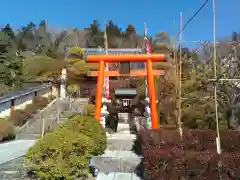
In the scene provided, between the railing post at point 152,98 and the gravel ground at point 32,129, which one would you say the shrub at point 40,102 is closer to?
the gravel ground at point 32,129

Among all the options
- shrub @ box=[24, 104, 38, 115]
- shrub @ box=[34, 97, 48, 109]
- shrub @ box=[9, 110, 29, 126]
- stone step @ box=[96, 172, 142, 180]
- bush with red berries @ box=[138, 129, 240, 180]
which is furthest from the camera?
shrub @ box=[34, 97, 48, 109]

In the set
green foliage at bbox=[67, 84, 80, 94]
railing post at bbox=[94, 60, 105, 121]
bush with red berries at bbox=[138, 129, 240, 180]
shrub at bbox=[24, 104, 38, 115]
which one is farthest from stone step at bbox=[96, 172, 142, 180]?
green foliage at bbox=[67, 84, 80, 94]

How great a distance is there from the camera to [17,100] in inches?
625

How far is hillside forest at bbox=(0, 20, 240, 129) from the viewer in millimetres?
10703

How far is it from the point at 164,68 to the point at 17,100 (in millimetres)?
11908

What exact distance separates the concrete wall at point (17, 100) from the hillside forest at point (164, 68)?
2.28 metres

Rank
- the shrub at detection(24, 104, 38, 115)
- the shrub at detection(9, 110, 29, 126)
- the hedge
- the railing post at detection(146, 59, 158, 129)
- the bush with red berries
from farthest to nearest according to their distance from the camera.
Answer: the shrub at detection(24, 104, 38, 115)
the shrub at detection(9, 110, 29, 126)
the railing post at detection(146, 59, 158, 129)
the hedge
the bush with red berries

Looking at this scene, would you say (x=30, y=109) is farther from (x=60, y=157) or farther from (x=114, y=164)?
(x=60, y=157)

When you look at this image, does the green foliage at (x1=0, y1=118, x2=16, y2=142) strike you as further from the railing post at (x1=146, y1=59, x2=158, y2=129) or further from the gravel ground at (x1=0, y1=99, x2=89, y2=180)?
the railing post at (x1=146, y1=59, x2=158, y2=129)

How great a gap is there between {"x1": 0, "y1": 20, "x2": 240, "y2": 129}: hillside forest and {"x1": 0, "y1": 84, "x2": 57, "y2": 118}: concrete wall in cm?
228

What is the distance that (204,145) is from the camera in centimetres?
590

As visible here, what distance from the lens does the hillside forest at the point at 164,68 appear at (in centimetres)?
1070

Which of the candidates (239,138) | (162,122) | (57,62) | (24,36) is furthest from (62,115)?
(24,36)

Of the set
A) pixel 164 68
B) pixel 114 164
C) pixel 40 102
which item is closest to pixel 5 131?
pixel 40 102
